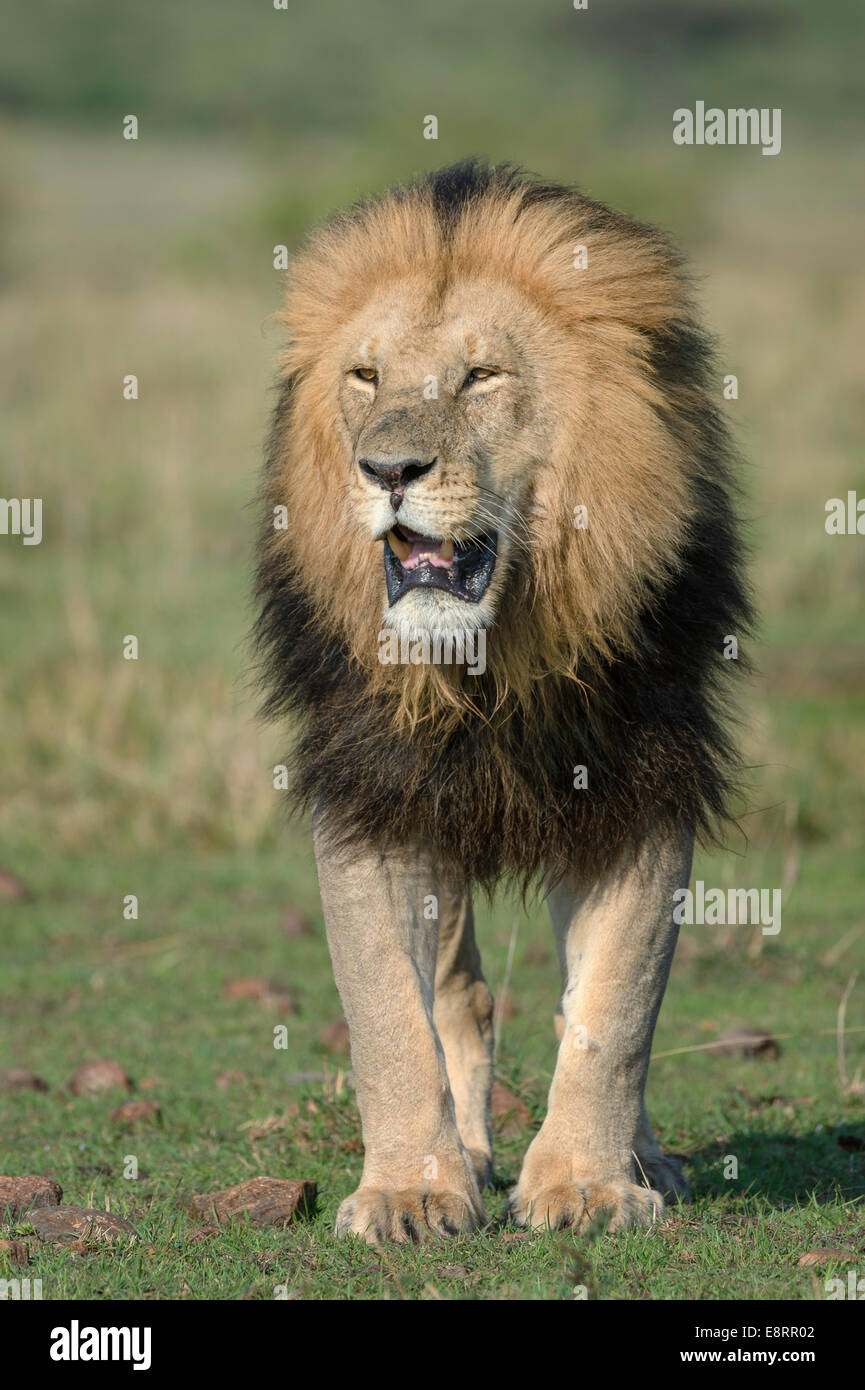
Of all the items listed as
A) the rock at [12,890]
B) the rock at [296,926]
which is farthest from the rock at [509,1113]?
the rock at [12,890]

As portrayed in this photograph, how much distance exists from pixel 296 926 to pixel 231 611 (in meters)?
3.90

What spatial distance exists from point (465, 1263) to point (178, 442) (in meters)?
12.6

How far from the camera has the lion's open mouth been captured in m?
3.71

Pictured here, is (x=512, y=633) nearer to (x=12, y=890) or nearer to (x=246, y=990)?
(x=246, y=990)

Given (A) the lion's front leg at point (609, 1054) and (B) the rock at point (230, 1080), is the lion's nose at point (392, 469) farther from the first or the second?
(B) the rock at point (230, 1080)

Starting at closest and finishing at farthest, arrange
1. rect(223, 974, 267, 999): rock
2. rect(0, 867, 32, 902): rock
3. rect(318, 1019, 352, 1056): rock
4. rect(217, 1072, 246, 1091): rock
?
rect(217, 1072, 246, 1091): rock
rect(318, 1019, 352, 1056): rock
rect(223, 974, 267, 999): rock
rect(0, 867, 32, 902): rock

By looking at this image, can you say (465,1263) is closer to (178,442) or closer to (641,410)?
(641,410)

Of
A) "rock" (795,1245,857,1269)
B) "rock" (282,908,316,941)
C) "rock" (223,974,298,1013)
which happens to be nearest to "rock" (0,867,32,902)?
"rock" (282,908,316,941)

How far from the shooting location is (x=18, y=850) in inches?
333

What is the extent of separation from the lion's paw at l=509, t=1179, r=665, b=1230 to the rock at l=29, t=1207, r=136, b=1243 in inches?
29.9

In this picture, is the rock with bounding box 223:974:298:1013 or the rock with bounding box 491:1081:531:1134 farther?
the rock with bounding box 223:974:298:1013

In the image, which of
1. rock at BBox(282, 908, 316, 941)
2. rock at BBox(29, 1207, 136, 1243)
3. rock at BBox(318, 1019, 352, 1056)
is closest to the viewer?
rock at BBox(29, 1207, 136, 1243)

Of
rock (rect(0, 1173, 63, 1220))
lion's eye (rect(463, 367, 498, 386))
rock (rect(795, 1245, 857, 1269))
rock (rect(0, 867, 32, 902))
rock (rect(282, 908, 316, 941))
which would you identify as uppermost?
lion's eye (rect(463, 367, 498, 386))

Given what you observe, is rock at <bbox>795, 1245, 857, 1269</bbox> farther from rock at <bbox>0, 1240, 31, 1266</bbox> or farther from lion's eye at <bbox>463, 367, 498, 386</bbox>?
lion's eye at <bbox>463, 367, 498, 386</bbox>
